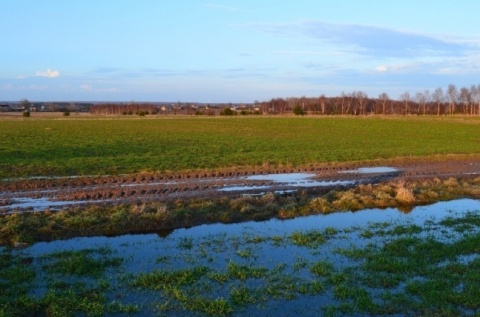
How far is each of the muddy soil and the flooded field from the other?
532 centimetres

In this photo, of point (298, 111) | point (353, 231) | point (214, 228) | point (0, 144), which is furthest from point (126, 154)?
point (298, 111)

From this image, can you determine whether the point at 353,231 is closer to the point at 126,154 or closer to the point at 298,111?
the point at 126,154

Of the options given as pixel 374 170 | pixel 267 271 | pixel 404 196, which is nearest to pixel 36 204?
pixel 267 271

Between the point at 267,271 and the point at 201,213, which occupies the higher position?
the point at 201,213

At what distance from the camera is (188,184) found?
918 inches

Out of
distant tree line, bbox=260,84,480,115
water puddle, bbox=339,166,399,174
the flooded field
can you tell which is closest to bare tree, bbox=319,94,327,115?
distant tree line, bbox=260,84,480,115

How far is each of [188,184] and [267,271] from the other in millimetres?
12623

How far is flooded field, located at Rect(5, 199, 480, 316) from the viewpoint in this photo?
9258mm

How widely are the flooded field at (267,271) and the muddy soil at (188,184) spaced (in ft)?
17.4

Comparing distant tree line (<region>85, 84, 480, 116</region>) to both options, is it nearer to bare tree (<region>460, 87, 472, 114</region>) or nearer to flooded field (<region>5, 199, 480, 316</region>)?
bare tree (<region>460, 87, 472, 114</region>)

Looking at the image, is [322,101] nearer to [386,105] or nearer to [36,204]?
[386,105]

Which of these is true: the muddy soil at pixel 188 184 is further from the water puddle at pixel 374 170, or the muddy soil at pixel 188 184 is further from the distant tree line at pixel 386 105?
the distant tree line at pixel 386 105

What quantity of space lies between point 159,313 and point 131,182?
15.5 m

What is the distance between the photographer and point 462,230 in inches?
593
